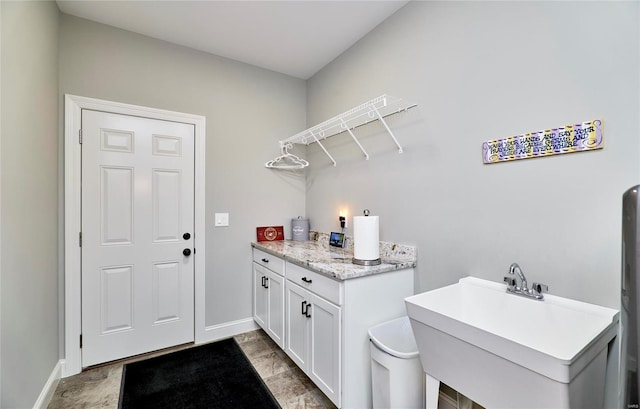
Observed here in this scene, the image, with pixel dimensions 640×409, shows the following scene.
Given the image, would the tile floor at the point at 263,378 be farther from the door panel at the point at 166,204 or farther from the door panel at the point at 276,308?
the door panel at the point at 166,204

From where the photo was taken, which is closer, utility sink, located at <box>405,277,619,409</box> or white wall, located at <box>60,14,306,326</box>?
utility sink, located at <box>405,277,619,409</box>

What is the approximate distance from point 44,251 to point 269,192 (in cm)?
175

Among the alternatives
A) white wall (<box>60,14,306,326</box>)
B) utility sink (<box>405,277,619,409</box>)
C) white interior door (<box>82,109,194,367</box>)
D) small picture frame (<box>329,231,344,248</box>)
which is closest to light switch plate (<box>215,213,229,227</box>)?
white wall (<box>60,14,306,326</box>)

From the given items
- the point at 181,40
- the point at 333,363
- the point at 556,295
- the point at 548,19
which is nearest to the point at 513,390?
the point at 556,295

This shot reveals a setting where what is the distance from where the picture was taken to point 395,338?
1.62 meters

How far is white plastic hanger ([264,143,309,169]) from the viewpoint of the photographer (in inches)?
116

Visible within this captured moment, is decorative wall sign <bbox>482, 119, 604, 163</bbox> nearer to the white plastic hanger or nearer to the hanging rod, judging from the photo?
the hanging rod

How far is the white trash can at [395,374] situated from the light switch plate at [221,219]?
173cm

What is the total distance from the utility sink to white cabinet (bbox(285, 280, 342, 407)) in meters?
0.53

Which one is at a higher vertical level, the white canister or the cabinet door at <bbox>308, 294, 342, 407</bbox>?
the white canister

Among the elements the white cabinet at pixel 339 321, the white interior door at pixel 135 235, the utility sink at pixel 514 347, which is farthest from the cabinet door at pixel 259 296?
the utility sink at pixel 514 347

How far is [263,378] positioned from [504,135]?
2.22 meters

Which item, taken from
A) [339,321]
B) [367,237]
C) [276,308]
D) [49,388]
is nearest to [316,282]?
[339,321]

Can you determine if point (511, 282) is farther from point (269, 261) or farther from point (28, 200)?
point (28, 200)
